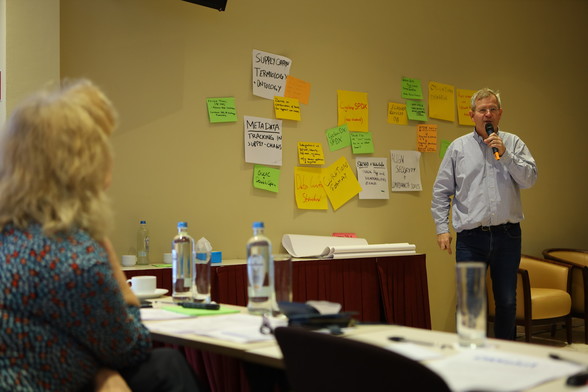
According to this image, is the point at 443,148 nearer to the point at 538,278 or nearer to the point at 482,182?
the point at 538,278

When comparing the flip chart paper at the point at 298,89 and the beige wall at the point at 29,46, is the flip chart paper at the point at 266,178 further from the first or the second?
the beige wall at the point at 29,46

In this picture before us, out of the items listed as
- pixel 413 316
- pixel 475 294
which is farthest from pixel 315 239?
pixel 475 294

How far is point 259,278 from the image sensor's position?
1966 mm

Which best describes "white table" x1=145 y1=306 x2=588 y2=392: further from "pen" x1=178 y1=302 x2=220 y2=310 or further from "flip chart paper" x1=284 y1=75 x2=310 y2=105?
"flip chart paper" x1=284 y1=75 x2=310 y2=105

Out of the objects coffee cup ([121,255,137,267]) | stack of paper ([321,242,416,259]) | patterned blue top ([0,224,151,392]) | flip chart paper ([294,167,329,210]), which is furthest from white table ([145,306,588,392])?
flip chart paper ([294,167,329,210])

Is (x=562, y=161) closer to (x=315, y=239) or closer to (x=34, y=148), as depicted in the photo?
(x=315, y=239)

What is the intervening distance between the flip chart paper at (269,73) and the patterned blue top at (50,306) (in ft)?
9.10

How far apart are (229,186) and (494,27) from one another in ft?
9.64

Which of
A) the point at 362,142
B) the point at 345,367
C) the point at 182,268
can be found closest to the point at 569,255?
the point at 362,142

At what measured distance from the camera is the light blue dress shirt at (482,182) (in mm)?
3469

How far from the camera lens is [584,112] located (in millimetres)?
6172

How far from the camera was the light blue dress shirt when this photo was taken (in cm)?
347

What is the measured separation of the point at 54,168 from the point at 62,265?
0.21 meters

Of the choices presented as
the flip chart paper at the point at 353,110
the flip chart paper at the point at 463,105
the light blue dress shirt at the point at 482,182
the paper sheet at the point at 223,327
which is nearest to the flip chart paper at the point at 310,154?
the flip chart paper at the point at 353,110
